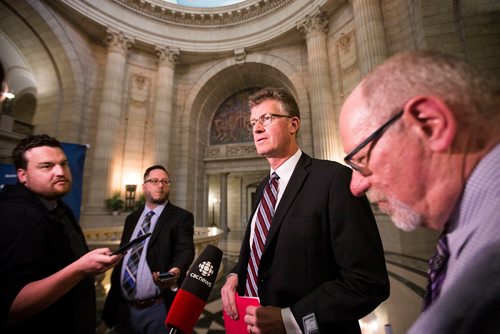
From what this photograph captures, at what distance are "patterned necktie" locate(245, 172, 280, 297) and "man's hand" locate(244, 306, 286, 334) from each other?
0.27m

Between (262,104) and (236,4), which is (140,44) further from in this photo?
(262,104)

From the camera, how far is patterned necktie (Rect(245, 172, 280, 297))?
1229mm

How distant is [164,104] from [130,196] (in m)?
4.67

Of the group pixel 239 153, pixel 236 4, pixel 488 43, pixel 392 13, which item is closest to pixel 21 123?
pixel 239 153

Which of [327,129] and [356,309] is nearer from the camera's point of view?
[356,309]

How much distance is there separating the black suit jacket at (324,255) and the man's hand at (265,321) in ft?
0.25

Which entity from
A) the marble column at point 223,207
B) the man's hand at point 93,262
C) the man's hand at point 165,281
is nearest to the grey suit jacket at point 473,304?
the man's hand at point 93,262

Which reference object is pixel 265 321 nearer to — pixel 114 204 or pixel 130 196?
pixel 114 204

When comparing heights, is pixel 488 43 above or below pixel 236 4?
below

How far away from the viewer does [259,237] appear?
1.26 metres

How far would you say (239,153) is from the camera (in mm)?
12703

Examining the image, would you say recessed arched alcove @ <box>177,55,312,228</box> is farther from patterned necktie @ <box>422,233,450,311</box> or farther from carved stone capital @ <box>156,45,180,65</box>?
patterned necktie @ <box>422,233,450,311</box>

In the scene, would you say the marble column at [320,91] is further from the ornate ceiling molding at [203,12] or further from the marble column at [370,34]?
the ornate ceiling molding at [203,12]

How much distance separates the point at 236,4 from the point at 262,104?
1276cm
